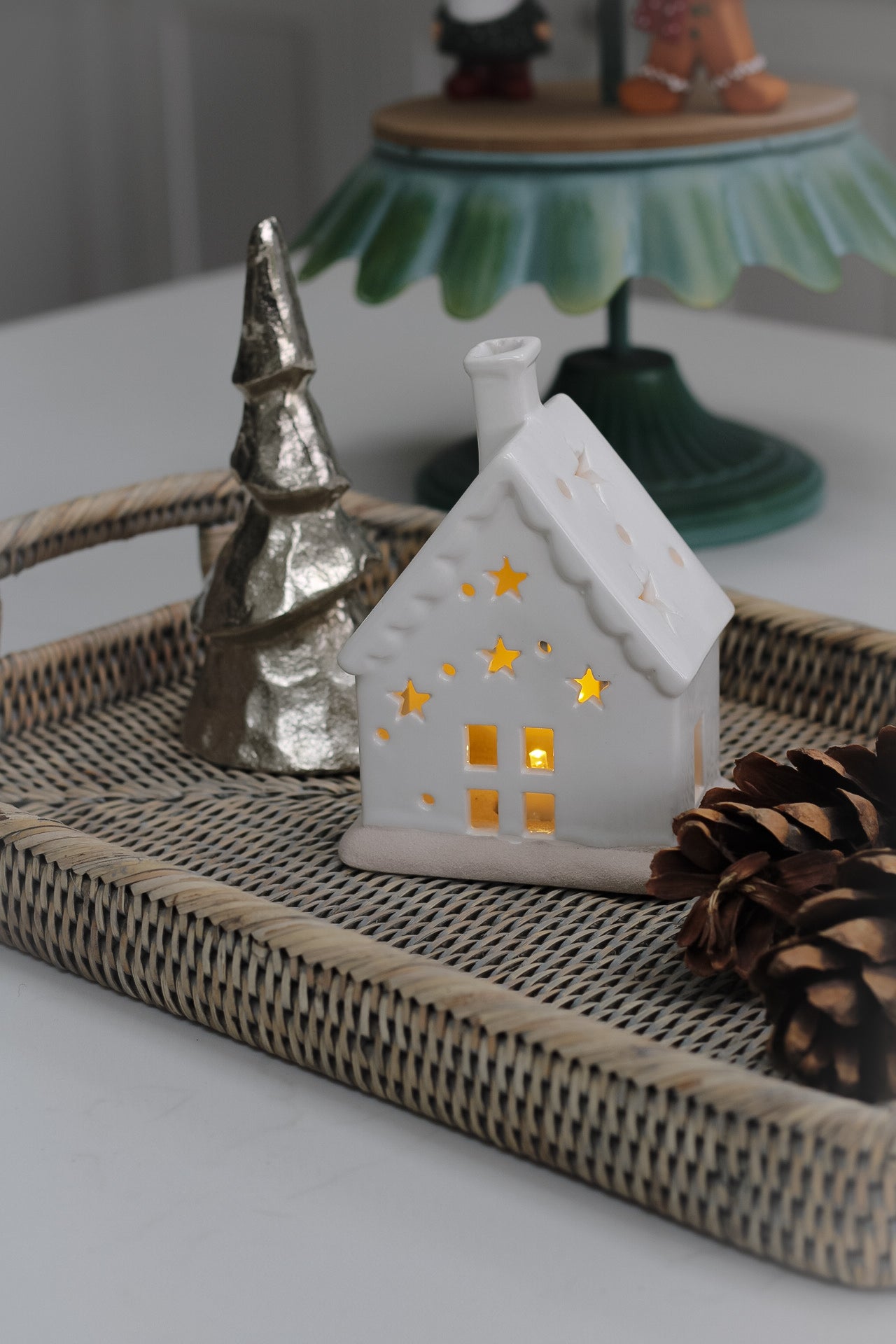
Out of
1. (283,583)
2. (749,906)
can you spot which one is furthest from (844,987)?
(283,583)

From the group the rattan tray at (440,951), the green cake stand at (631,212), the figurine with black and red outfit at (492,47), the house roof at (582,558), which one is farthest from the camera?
the figurine with black and red outfit at (492,47)

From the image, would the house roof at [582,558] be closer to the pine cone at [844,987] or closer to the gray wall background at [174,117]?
the pine cone at [844,987]

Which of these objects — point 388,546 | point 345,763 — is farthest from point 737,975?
point 388,546

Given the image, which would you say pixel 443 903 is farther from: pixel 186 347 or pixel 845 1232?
pixel 186 347

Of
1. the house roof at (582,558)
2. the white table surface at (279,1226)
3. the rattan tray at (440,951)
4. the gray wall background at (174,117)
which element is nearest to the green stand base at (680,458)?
the rattan tray at (440,951)

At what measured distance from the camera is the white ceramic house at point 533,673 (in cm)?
49

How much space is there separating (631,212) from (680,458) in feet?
0.56

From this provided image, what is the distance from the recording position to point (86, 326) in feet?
4.39

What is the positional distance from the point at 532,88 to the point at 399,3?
0.97 m

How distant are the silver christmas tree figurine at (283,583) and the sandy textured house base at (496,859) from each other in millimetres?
87

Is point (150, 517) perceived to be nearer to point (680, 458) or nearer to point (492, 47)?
point (680, 458)

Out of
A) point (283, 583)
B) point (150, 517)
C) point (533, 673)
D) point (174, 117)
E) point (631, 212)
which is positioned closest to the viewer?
point (533, 673)

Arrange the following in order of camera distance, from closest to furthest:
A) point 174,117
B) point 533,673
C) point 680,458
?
point 533,673
point 680,458
point 174,117

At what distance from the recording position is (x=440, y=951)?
486 millimetres
